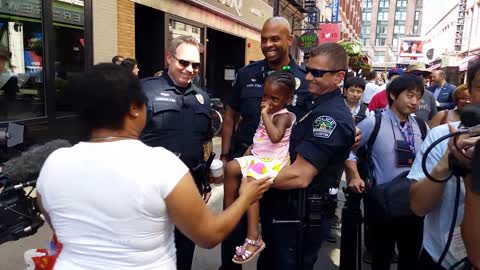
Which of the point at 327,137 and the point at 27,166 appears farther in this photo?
the point at 327,137

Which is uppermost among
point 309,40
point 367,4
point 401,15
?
point 367,4

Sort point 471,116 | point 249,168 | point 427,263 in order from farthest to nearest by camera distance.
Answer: point 249,168, point 427,263, point 471,116

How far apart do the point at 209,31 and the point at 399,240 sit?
10.5m

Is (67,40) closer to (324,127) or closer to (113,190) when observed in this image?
(324,127)

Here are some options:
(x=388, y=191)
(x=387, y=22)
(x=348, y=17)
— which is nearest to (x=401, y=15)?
(x=387, y=22)

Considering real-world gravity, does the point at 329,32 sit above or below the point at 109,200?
above

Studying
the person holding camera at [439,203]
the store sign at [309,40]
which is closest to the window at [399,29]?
the store sign at [309,40]

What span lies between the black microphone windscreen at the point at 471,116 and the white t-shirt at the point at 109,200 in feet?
3.07

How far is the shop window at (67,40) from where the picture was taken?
6.38 metres

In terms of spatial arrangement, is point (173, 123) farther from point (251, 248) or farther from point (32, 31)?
point (32, 31)

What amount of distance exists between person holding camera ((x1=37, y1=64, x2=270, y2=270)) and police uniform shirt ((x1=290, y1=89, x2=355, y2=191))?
2.69 ft

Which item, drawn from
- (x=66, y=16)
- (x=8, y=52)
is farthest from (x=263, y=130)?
(x=66, y=16)

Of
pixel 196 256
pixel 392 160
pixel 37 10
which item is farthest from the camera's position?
pixel 37 10

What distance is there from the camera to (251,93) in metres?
2.97
